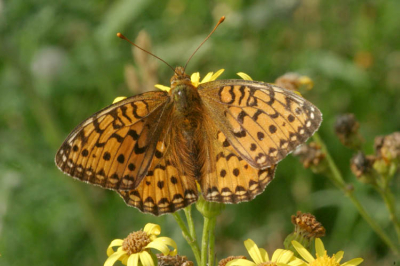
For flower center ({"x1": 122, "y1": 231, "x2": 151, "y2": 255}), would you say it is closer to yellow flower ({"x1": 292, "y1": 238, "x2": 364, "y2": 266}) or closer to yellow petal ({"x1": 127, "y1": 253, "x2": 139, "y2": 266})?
yellow petal ({"x1": 127, "y1": 253, "x2": 139, "y2": 266})

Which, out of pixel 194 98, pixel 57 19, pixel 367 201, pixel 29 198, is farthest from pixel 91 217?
pixel 367 201

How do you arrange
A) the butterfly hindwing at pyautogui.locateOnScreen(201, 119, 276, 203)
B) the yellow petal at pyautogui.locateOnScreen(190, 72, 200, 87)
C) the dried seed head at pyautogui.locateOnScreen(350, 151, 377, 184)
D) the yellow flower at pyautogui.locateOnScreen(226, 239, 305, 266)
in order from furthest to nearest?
the dried seed head at pyautogui.locateOnScreen(350, 151, 377, 184) < the yellow petal at pyautogui.locateOnScreen(190, 72, 200, 87) < the butterfly hindwing at pyautogui.locateOnScreen(201, 119, 276, 203) < the yellow flower at pyautogui.locateOnScreen(226, 239, 305, 266)

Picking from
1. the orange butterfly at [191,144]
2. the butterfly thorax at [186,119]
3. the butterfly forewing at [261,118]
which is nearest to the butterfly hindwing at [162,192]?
the orange butterfly at [191,144]

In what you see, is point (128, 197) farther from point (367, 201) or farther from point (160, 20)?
point (160, 20)

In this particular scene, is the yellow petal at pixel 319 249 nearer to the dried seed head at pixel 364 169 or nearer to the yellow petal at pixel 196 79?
the dried seed head at pixel 364 169

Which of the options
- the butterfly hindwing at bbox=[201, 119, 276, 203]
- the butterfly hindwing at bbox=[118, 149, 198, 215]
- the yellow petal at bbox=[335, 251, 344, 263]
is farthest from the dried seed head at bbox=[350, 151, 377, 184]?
the butterfly hindwing at bbox=[118, 149, 198, 215]

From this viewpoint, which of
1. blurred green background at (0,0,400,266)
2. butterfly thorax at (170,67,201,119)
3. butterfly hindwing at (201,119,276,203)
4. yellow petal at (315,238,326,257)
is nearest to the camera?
butterfly hindwing at (201,119,276,203)
